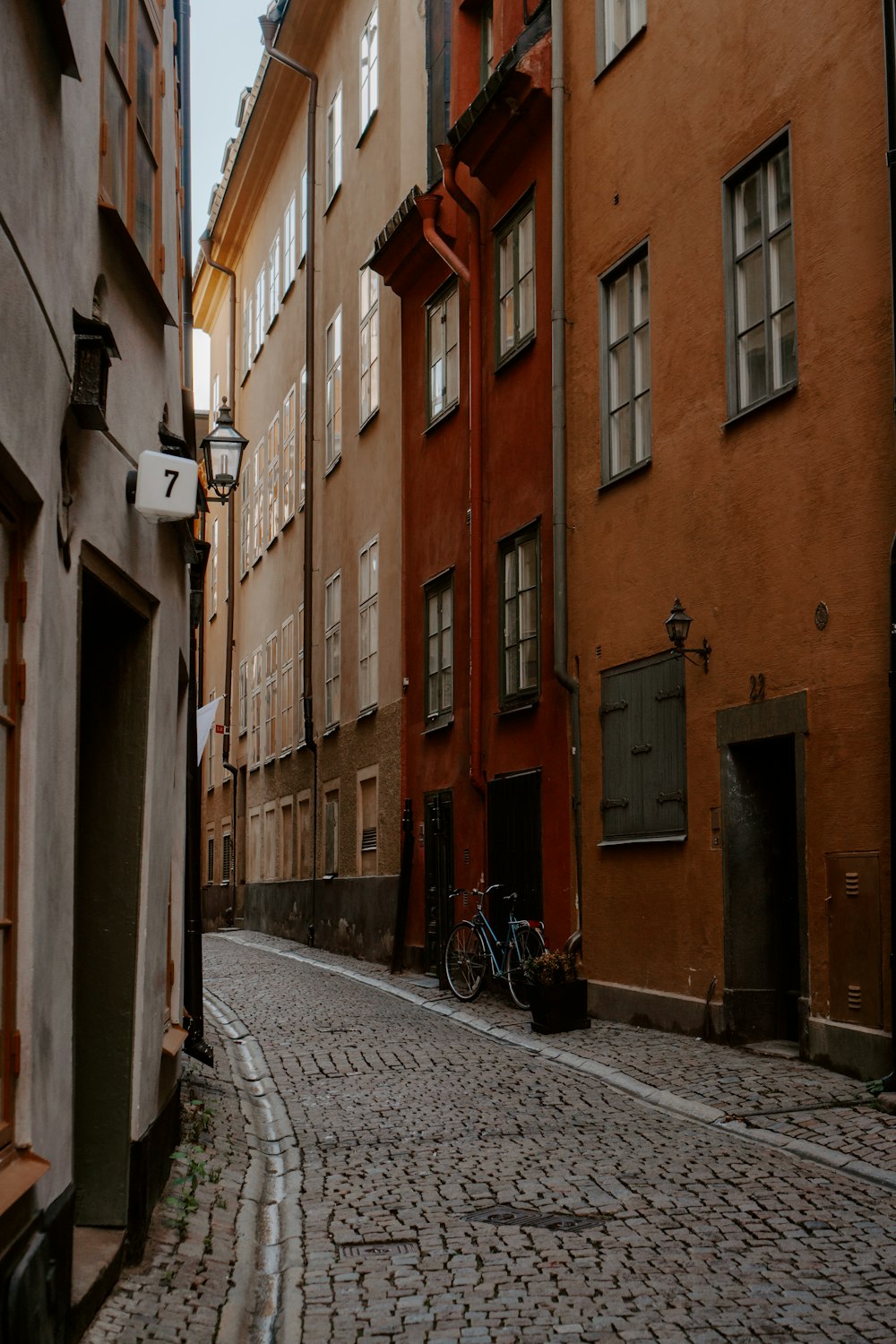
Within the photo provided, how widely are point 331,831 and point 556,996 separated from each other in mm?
12594

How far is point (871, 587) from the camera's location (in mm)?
10102

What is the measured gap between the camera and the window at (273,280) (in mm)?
31998

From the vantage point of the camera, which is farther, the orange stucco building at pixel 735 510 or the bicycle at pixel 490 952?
the bicycle at pixel 490 952

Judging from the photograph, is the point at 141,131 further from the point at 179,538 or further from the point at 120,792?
the point at 120,792

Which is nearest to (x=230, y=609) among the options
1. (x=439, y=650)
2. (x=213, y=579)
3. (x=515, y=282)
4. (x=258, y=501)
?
(x=258, y=501)

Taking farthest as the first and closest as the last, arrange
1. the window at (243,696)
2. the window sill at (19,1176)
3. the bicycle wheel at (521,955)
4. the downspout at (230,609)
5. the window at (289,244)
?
the downspout at (230,609)
the window at (243,696)
the window at (289,244)
the bicycle wheel at (521,955)
the window sill at (19,1176)

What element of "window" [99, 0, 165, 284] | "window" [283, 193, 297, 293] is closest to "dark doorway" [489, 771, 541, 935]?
"window" [99, 0, 165, 284]

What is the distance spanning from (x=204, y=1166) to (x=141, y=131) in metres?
4.51

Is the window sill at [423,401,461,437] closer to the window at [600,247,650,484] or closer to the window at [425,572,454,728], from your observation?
the window at [425,572,454,728]

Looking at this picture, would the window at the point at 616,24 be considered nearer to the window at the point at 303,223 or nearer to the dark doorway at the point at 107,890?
the dark doorway at the point at 107,890

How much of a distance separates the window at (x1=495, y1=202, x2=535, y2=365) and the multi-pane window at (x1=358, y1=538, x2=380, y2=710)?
5.61m

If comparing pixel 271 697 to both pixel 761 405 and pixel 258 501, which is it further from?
pixel 761 405

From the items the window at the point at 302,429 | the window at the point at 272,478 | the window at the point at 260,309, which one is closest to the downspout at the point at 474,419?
the window at the point at 302,429

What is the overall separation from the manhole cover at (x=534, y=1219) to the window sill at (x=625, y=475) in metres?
7.66
